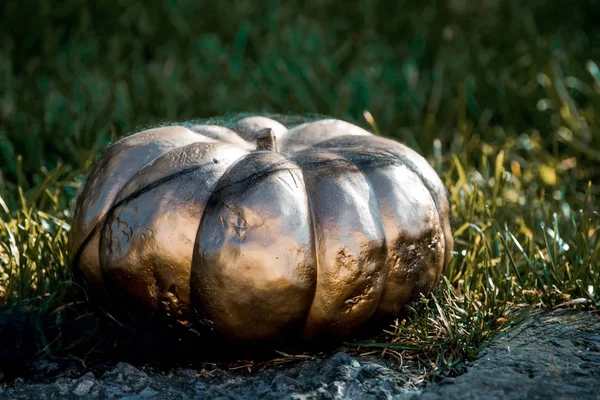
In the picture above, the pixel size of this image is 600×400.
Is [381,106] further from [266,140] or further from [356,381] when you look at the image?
[356,381]

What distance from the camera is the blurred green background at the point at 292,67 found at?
483cm

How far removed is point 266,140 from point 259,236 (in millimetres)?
469

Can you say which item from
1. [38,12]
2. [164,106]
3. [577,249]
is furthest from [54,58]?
[577,249]

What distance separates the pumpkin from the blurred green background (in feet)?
4.31

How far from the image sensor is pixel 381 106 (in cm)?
509

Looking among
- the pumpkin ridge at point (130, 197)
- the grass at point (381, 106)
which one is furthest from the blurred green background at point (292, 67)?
the pumpkin ridge at point (130, 197)

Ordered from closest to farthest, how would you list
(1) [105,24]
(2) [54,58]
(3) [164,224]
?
(3) [164,224] < (2) [54,58] < (1) [105,24]

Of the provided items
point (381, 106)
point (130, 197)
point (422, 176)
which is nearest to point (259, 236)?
point (130, 197)

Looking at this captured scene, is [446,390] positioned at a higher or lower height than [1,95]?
lower

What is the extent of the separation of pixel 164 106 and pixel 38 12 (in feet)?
4.85

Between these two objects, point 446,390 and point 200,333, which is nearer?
point 446,390

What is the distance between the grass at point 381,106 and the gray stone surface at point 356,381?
129mm

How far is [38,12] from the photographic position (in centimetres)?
580

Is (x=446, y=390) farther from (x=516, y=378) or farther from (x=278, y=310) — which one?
(x=278, y=310)
